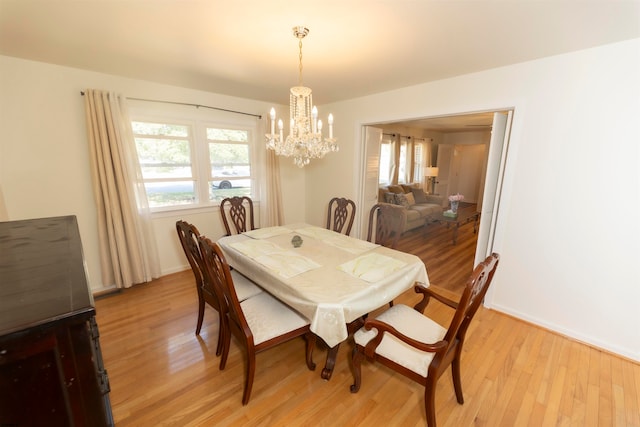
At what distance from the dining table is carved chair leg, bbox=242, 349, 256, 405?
0.34 meters

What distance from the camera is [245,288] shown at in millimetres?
1957

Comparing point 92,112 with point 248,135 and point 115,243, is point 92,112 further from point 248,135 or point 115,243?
point 248,135

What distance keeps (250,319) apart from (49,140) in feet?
8.35

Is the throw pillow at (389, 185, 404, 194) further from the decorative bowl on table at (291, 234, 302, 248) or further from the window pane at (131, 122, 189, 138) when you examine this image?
the window pane at (131, 122, 189, 138)

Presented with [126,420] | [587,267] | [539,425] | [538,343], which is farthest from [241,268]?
[587,267]

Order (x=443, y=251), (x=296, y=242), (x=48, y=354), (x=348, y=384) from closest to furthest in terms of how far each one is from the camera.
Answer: (x=48, y=354) < (x=348, y=384) < (x=296, y=242) < (x=443, y=251)

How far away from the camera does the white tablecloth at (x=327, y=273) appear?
4.58 ft

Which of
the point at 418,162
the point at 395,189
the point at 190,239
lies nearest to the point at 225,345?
the point at 190,239

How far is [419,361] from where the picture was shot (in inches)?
51.8

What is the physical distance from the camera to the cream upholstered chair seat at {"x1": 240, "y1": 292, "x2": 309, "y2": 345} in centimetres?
151

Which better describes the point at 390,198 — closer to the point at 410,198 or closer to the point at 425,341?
the point at 410,198

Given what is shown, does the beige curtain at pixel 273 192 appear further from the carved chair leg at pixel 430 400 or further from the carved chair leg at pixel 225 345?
the carved chair leg at pixel 430 400

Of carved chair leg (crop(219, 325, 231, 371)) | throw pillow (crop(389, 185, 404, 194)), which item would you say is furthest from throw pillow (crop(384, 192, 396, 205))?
carved chair leg (crop(219, 325, 231, 371))

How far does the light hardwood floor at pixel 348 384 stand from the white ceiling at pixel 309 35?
2228mm
